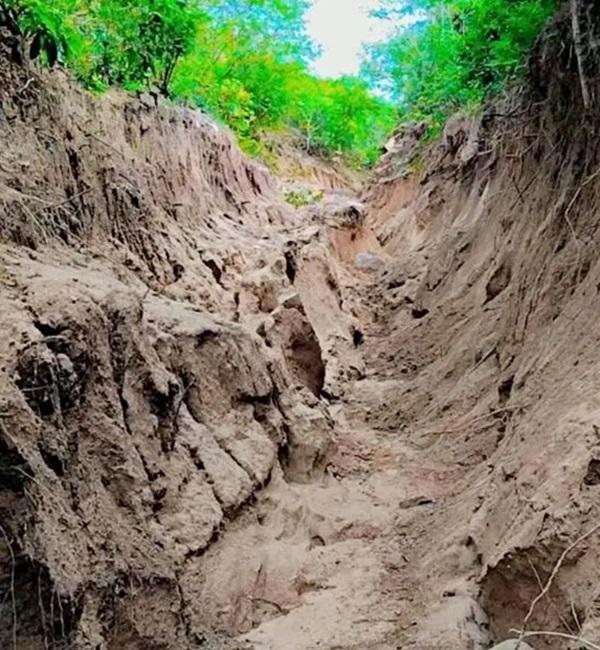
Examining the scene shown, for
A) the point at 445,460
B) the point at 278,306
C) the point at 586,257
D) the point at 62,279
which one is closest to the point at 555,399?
the point at 586,257

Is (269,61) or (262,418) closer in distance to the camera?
(262,418)

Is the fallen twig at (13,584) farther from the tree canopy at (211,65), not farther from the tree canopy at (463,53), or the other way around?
the tree canopy at (463,53)

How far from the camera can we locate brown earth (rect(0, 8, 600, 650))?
10.9 feet

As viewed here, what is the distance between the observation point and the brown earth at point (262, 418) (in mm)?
3328

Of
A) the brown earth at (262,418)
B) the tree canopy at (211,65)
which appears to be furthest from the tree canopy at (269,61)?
the brown earth at (262,418)

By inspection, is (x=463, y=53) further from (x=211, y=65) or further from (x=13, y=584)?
(x=13, y=584)

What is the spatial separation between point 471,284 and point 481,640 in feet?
19.9

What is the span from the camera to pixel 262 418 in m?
5.66

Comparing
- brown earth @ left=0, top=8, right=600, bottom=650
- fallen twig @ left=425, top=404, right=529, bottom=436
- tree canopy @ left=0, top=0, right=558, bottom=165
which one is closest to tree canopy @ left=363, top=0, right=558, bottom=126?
tree canopy @ left=0, top=0, right=558, bottom=165

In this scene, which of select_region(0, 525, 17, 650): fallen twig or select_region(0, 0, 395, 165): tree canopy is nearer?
select_region(0, 525, 17, 650): fallen twig

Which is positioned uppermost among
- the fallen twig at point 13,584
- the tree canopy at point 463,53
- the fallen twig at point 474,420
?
the tree canopy at point 463,53

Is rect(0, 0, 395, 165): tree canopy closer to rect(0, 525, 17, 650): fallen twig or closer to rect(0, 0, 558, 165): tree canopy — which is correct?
rect(0, 0, 558, 165): tree canopy

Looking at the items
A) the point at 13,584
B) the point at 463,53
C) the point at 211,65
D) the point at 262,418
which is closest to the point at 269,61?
the point at 211,65

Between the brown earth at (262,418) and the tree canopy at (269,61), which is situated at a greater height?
the tree canopy at (269,61)
